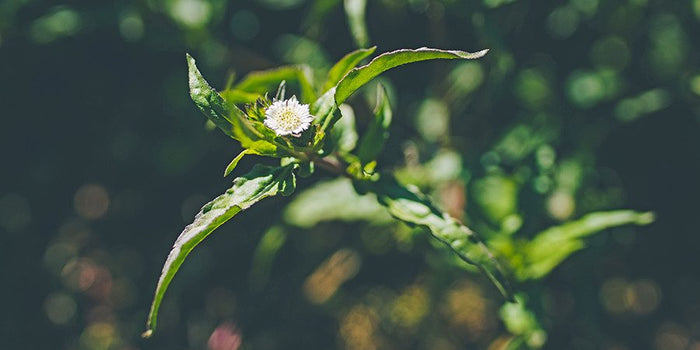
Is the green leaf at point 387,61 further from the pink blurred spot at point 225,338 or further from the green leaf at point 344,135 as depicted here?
the pink blurred spot at point 225,338

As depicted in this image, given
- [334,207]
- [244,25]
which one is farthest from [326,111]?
[244,25]

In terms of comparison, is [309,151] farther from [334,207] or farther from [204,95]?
[334,207]

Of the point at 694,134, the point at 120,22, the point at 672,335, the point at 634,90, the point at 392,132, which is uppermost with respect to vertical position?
the point at 120,22

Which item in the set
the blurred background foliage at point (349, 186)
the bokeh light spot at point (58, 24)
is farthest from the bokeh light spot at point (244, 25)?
the bokeh light spot at point (58, 24)

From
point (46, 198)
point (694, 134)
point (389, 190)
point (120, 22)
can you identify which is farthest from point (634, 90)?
point (46, 198)

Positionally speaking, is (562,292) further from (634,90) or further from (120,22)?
(120,22)
